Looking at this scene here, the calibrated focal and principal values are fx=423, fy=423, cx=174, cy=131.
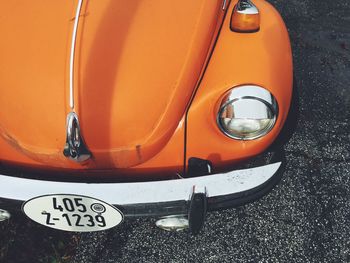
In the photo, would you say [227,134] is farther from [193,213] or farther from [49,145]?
[49,145]

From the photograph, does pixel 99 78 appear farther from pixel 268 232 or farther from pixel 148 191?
pixel 268 232

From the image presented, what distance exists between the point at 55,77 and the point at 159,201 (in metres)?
0.62

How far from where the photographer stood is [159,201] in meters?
1.63

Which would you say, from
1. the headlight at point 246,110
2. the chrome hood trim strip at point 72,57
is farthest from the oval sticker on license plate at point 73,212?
the headlight at point 246,110

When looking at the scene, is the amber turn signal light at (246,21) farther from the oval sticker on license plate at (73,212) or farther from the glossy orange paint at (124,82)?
the oval sticker on license plate at (73,212)

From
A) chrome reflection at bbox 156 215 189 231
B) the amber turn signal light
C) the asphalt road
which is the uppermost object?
the amber turn signal light

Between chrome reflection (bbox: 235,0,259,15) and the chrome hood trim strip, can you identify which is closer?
the chrome hood trim strip

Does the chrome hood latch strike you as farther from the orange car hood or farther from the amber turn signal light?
the amber turn signal light

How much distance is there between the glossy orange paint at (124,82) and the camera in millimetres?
1591

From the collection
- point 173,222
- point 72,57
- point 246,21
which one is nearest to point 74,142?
point 72,57

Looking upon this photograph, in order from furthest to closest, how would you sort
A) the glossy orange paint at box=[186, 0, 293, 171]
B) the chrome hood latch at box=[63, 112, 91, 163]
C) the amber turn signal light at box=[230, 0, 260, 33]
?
the amber turn signal light at box=[230, 0, 260, 33] < the glossy orange paint at box=[186, 0, 293, 171] < the chrome hood latch at box=[63, 112, 91, 163]

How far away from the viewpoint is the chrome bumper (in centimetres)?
161

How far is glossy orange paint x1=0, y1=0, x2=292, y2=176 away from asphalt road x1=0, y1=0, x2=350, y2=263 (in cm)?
64

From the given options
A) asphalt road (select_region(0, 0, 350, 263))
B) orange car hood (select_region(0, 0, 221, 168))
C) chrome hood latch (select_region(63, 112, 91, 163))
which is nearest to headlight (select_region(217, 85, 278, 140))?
orange car hood (select_region(0, 0, 221, 168))
